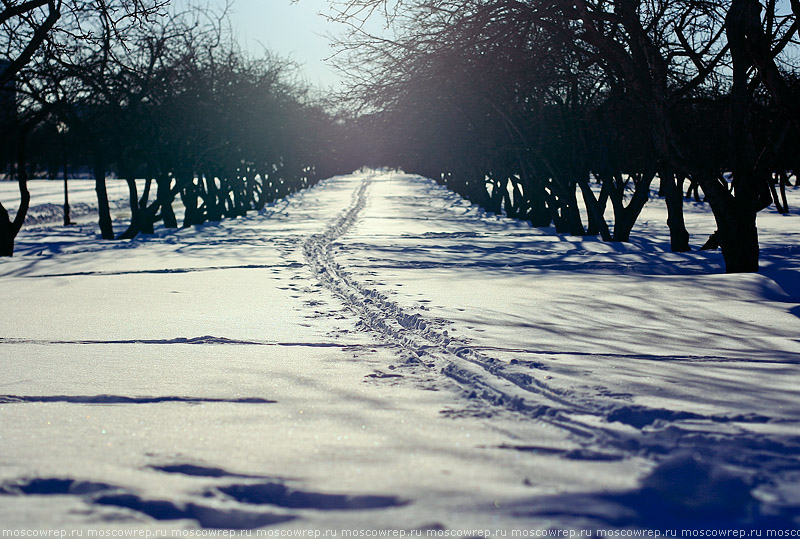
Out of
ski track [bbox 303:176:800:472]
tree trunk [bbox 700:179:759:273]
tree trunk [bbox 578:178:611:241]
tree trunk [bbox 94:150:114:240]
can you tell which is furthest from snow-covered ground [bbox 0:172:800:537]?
tree trunk [bbox 94:150:114:240]

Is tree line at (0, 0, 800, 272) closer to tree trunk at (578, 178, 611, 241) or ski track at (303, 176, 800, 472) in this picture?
tree trunk at (578, 178, 611, 241)

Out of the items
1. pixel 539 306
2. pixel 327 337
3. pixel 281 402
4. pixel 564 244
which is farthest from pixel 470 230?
pixel 281 402

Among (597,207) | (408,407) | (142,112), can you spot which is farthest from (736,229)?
(142,112)

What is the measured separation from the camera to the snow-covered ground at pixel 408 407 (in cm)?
288

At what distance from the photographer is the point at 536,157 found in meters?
20.9

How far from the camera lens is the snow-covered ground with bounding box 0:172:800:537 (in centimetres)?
288

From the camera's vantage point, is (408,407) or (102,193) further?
(102,193)

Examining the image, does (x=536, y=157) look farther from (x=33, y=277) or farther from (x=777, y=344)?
(x=777, y=344)

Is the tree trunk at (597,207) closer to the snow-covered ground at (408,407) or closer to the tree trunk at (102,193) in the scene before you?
the snow-covered ground at (408,407)

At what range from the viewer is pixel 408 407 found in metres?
4.25

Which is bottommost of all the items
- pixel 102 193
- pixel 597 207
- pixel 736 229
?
pixel 736 229

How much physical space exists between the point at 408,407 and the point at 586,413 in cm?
92

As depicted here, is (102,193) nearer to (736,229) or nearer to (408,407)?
(736,229)

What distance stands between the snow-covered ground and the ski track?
0.05 ft
